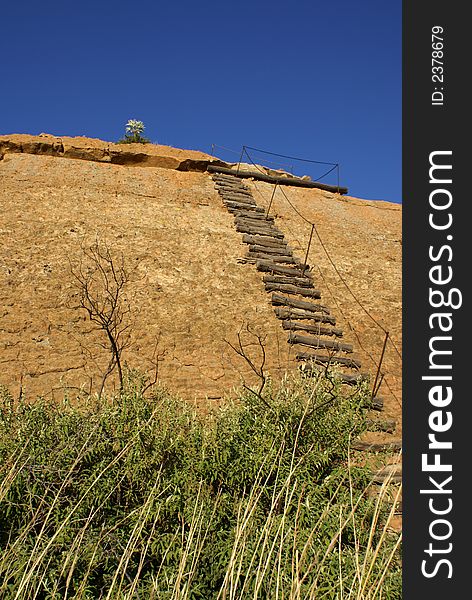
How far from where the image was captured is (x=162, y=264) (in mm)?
10492

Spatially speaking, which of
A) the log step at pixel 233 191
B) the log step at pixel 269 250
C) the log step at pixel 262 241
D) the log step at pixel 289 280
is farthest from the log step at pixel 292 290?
the log step at pixel 233 191

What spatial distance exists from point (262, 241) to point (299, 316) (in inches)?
122

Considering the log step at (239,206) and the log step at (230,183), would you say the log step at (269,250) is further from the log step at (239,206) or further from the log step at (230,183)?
the log step at (230,183)

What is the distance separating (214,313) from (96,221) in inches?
160

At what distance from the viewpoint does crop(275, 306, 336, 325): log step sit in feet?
30.6

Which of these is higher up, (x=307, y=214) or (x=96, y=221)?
(x=307, y=214)

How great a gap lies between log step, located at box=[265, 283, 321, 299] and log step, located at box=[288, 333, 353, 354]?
1.46m

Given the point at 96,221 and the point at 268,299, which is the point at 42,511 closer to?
the point at 268,299

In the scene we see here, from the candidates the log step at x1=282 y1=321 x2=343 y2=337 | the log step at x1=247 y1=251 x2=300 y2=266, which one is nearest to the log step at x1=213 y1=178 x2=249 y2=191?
the log step at x1=247 y1=251 x2=300 y2=266

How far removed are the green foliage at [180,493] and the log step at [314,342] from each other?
3.13 meters

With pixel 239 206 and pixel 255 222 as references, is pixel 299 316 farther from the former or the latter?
pixel 239 206

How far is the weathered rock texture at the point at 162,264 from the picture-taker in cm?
780

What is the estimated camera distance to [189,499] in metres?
4.20

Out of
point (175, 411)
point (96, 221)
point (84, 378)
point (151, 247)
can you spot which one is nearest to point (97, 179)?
point (96, 221)
